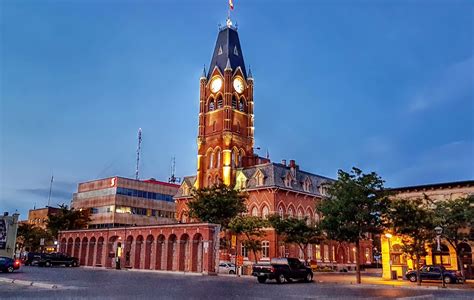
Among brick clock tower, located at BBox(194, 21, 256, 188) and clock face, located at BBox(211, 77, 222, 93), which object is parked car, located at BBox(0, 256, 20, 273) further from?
clock face, located at BBox(211, 77, 222, 93)

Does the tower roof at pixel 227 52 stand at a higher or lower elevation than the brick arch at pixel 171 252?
higher

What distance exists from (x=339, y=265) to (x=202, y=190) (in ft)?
96.6

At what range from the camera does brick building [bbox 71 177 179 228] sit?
297ft

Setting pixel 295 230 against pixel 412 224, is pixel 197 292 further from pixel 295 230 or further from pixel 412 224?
pixel 295 230

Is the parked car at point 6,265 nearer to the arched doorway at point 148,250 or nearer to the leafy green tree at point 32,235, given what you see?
the arched doorway at point 148,250

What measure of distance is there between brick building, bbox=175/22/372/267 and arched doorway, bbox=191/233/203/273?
18147mm

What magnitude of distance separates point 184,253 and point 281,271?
19.0 m

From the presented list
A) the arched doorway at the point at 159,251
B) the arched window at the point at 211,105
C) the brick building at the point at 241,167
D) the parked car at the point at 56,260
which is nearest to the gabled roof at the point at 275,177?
the brick building at the point at 241,167

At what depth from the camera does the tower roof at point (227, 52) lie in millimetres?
80137

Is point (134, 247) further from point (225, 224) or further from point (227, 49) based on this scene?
point (227, 49)

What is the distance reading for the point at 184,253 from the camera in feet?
165

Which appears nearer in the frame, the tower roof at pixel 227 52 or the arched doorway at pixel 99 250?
the arched doorway at pixel 99 250

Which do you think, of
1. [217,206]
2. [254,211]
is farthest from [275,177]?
[217,206]

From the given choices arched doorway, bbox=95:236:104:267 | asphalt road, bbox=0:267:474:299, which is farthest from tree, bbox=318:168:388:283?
arched doorway, bbox=95:236:104:267
